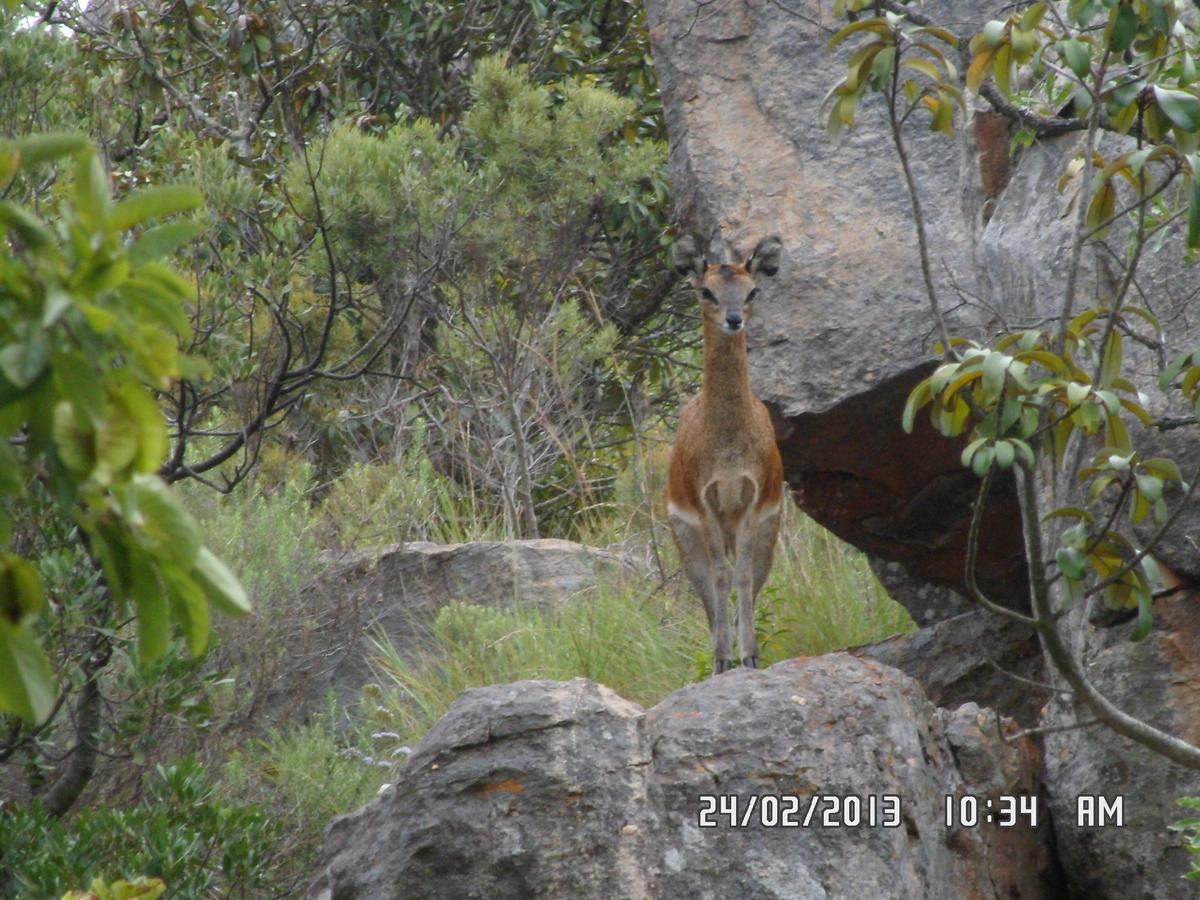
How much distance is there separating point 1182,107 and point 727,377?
13.2 feet

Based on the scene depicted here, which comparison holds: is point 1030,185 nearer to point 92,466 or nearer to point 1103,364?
point 1103,364

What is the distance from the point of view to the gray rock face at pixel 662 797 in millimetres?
4656

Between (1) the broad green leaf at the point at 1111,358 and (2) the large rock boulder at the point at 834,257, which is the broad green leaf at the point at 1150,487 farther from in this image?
(2) the large rock boulder at the point at 834,257

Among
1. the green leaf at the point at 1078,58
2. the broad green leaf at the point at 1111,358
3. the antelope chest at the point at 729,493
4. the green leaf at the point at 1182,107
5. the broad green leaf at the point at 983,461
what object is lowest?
the antelope chest at the point at 729,493

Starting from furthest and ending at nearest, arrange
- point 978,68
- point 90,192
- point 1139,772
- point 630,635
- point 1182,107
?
point 630,635, point 1139,772, point 978,68, point 1182,107, point 90,192

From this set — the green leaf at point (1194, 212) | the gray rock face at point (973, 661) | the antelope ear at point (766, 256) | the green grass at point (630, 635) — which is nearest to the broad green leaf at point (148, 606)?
the green leaf at point (1194, 212)

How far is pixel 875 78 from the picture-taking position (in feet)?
13.1

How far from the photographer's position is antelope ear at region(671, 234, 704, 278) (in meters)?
7.73

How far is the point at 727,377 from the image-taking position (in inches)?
298

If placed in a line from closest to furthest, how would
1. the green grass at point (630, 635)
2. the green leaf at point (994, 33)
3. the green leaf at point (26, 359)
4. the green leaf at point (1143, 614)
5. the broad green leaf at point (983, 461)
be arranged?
the green leaf at point (26, 359)
the broad green leaf at point (983, 461)
the green leaf at point (994, 33)
the green leaf at point (1143, 614)
the green grass at point (630, 635)

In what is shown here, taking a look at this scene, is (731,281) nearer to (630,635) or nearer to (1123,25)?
(630,635)

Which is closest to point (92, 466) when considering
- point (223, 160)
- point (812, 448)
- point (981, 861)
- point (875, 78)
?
point (875, 78)

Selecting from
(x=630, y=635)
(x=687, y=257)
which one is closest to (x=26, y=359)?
(x=687, y=257)

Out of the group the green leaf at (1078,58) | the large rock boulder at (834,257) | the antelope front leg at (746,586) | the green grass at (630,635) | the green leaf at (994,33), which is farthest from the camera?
the green grass at (630,635)
